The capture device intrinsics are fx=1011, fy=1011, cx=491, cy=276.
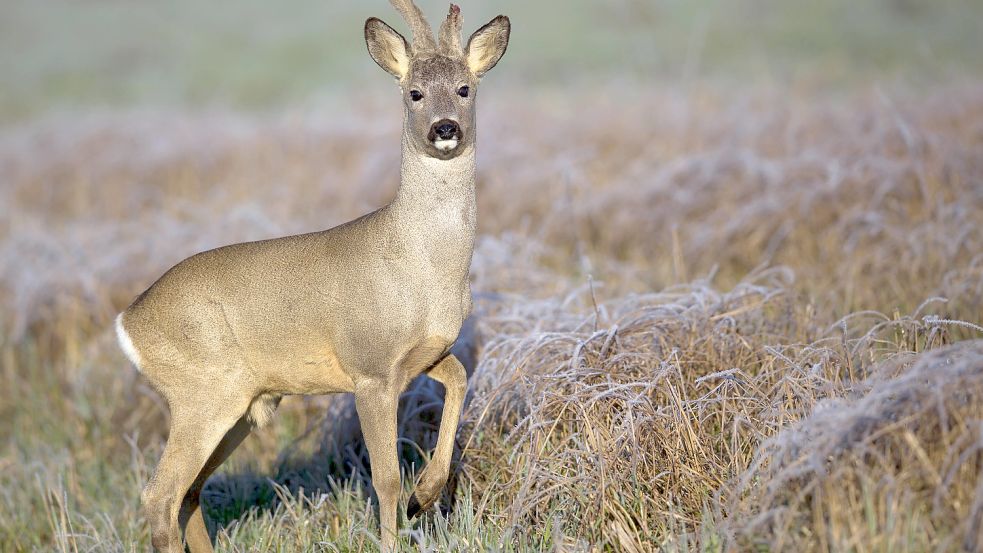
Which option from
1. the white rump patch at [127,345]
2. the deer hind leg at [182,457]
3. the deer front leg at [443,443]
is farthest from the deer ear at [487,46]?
the white rump patch at [127,345]

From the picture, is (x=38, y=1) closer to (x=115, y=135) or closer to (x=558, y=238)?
(x=115, y=135)

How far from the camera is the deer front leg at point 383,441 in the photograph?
13.2 ft

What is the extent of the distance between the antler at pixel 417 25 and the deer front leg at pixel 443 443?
4.32ft

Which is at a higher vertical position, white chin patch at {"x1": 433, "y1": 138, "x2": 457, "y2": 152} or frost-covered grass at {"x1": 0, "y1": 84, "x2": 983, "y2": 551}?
white chin patch at {"x1": 433, "y1": 138, "x2": 457, "y2": 152}

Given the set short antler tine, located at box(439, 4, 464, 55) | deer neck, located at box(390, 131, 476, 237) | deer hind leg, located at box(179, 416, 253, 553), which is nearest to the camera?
deer neck, located at box(390, 131, 476, 237)

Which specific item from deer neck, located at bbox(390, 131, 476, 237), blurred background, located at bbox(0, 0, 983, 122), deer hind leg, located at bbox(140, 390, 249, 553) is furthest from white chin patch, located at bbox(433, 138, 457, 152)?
blurred background, located at bbox(0, 0, 983, 122)

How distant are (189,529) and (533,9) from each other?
14162 millimetres

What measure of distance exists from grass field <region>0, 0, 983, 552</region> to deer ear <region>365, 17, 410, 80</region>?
1.51 metres

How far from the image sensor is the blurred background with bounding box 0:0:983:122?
14.3 m

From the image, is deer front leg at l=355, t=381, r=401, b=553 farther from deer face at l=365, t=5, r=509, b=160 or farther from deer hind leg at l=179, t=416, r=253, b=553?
deer face at l=365, t=5, r=509, b=160

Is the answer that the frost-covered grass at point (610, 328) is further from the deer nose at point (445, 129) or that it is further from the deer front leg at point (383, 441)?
the deer nose at point (445, 129)

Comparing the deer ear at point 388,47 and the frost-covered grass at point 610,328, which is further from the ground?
the deer ear at point 388,47

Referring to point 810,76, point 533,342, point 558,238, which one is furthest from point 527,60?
point 533,342

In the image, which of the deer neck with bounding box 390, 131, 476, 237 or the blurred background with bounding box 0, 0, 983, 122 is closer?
the deer neck with bounding box 390, 131, 476, 237
